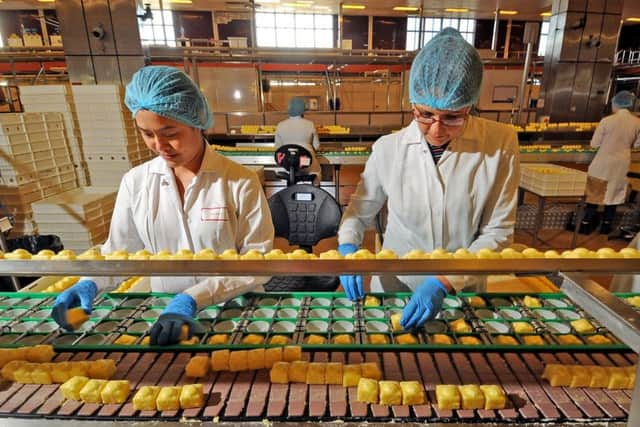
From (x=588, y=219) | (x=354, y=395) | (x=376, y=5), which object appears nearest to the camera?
(x=354, y=395)

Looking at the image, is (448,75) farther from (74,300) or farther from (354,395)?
(74,300)

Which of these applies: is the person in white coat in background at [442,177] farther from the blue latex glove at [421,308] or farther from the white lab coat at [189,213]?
the white lab coat at [189,213]

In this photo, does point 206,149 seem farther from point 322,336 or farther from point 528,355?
point 528,355

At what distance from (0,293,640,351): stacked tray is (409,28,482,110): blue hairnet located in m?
0.70

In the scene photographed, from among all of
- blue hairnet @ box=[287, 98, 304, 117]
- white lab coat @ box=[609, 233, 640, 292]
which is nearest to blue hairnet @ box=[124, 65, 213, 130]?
white lab coat @ box=[609, 233, 640, 292]

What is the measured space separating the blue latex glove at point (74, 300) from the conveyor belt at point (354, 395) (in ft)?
0.47

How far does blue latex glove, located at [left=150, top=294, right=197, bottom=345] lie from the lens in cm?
103

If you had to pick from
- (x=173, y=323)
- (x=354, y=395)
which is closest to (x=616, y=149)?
(x=354, y=395)

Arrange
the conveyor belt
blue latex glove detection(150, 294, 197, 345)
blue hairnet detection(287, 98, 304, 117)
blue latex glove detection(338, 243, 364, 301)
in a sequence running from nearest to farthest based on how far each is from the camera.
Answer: the conveyor belt → blue latex glove detection(150, 294, 197, 345) → blue latex glove detection(338, 243, 364, 301) → blue hairnet detection(287, 98, 304, 117)

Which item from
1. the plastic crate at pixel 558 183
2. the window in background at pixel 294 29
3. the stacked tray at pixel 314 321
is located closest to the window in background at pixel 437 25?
the window in background at pixel 294 29

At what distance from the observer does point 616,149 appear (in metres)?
4.34

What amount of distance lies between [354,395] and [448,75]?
105 centimetres

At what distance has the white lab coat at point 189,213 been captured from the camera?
4.89ft

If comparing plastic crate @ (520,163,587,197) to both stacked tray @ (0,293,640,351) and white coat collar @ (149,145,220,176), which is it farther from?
white coat collar @ (149,145,220,176)
